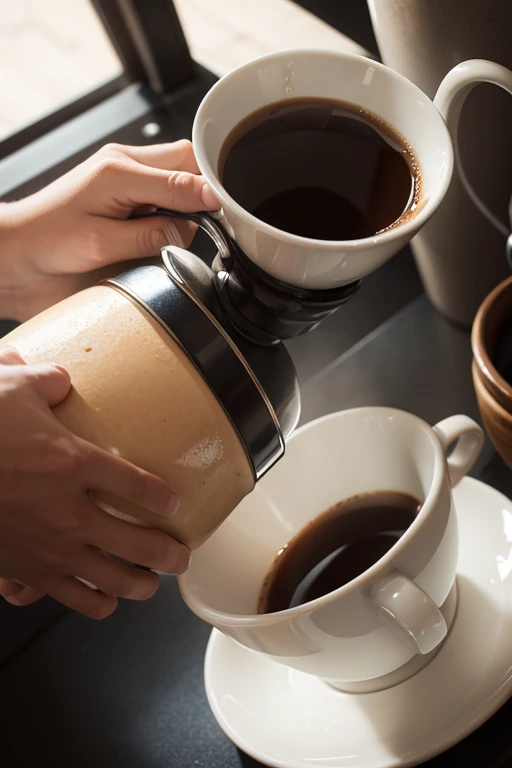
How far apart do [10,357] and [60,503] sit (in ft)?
0.31

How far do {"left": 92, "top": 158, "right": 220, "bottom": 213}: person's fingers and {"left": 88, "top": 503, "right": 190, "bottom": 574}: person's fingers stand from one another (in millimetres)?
207

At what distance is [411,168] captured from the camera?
451 millimetres

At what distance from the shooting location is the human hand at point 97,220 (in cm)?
55

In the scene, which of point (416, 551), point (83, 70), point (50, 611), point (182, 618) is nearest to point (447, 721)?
point (416, 551)

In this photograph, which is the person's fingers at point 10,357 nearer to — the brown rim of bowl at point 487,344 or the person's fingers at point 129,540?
the person's fingers at point 129,540

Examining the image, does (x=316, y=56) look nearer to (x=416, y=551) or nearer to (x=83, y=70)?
(x=416, y=551)

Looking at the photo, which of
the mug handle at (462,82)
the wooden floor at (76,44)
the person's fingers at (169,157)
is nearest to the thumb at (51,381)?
the person's fingers at (169,157)

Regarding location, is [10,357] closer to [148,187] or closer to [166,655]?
[148,187]

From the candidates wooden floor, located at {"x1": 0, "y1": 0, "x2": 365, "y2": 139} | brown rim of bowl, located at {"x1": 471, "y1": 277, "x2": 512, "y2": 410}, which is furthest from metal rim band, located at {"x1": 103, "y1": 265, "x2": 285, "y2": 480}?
wooden floor, located at {"x1": 0, "y1": 0, "x2": 365, "y2": 139}

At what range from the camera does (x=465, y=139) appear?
652mm

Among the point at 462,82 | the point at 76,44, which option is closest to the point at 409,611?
the point at 462,82

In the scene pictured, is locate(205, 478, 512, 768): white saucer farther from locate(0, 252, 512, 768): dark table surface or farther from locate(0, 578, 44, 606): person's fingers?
locate(0, 578, 44, 606): person's fingers

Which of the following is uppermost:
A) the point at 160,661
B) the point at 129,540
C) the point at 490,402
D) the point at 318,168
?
the point at 318,168

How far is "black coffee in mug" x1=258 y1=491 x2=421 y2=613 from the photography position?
595 millimetres
